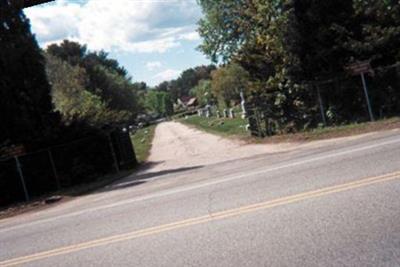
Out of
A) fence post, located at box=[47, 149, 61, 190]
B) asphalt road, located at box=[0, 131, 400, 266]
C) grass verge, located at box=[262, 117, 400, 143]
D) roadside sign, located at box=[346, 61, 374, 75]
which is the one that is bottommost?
grass verge, located at box=[262, 117, 400, 143]

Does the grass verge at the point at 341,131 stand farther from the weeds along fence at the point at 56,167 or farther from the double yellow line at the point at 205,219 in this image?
the double yellow line at the point at 205,219

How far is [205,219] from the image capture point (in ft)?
Answer: 28.2

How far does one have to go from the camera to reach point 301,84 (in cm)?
2444

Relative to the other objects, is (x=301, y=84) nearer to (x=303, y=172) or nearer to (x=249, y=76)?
(x=249, y=76)

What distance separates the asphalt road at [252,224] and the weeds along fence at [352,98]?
9.70 metres

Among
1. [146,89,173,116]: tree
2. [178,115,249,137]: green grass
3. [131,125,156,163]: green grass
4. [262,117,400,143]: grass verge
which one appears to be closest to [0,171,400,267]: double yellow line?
[262,117,400,143]: grass verge

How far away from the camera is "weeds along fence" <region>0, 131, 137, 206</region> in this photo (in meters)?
21.4

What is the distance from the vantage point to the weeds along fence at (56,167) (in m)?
21.4

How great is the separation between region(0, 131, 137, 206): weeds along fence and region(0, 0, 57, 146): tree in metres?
0.89

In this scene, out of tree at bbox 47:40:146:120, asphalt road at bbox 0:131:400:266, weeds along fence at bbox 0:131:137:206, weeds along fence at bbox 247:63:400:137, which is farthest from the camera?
tree at bbox 47:40:146:120

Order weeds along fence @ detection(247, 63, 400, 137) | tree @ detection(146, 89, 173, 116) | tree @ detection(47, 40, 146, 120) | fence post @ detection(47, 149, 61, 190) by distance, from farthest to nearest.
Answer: tree @ detection(146, 89, 173, 116), tree @ detection(47, 40, 146, 120), fence post @ detection(47, 149, 61, 190), weeds along fence @ detection(247, 63, 400, 137)

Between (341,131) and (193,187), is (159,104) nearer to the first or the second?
(341,131)

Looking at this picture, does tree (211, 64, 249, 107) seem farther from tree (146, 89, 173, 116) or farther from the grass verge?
tree (146, 89, 173, 116)

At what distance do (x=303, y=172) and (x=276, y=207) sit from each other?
2.76 m
